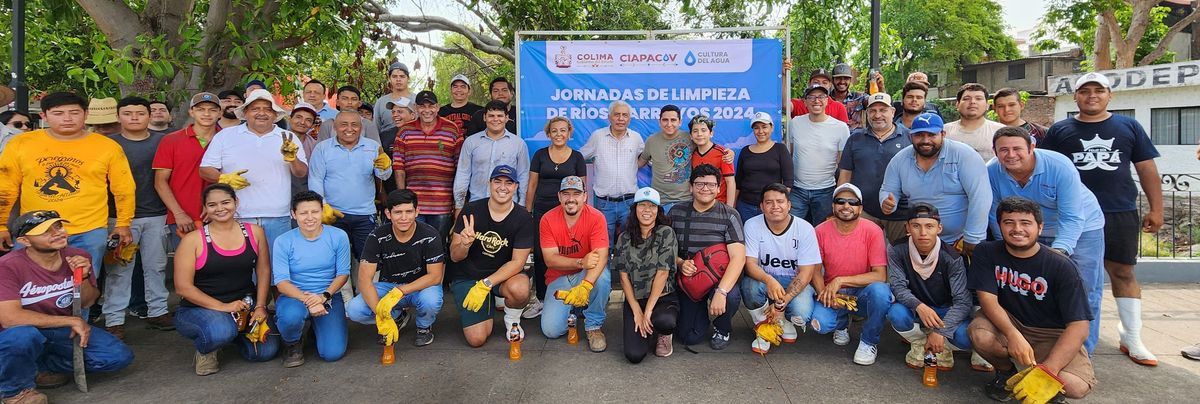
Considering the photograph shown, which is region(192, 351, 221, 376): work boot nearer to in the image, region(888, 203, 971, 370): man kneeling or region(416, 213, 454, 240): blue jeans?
region(416, 213, 454, 240): blue jeans

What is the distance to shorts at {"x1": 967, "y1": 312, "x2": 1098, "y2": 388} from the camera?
332cm

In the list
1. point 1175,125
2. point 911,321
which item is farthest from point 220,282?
point 1175,125

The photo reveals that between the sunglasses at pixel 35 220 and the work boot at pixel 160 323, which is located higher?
the sunglasses at pixel 35 220

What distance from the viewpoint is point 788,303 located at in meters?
4.42

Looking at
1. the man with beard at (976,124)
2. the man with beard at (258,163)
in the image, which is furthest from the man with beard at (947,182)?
the man with beard at (258,163)

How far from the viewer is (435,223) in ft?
17.8

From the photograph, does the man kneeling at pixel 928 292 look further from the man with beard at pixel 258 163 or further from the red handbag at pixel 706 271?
the man with beard at pixel 258 163

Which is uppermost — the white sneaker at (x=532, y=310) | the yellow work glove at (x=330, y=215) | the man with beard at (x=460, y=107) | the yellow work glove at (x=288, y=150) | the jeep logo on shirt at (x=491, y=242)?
the man with beard at (x=460, y=107)

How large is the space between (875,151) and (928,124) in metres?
0.80

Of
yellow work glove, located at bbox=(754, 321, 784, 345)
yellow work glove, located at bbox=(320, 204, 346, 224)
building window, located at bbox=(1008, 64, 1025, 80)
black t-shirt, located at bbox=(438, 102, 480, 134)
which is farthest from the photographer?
building window, located at bbox=(1008, 64, 1025, 80)

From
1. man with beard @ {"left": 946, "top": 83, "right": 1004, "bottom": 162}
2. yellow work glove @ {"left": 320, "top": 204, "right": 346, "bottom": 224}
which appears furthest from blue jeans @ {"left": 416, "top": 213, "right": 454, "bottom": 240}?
man with beard @ {"left": 946, "top": 83, "right": 1004, "bottom": 162}

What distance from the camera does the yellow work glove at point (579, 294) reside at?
433 cm

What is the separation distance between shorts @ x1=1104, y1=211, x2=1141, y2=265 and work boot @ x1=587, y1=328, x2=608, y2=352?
3378mm

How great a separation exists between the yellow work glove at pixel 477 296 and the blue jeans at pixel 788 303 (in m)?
1.81
